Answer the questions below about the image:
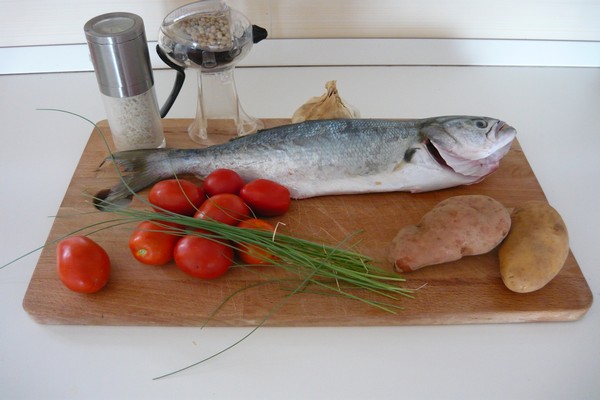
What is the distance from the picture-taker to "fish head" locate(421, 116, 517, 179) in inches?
49.9

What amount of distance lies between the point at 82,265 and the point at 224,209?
0.97 feet

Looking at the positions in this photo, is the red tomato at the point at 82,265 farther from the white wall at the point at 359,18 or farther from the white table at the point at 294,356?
the white wall at the point at 359,18

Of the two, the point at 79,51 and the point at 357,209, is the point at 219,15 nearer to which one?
the point at 357,209

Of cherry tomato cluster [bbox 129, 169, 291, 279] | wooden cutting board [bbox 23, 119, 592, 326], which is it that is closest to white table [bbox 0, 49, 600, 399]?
wooden cutting board [bbox 23, 119, 592, 326]

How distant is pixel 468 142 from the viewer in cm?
127

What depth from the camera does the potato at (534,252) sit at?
1075 millimetres

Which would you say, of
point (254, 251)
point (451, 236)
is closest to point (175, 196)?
point (254, 251)

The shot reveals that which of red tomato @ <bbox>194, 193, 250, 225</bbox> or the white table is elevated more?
red tomato @ <bbox>194, 193, 250, 225</bbox>

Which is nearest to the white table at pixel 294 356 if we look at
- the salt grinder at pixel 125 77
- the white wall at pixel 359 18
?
the salt grinder at pixel 125 77

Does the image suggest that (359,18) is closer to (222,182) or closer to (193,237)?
(222,182)

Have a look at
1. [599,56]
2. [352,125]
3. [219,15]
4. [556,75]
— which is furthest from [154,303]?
[599,56]

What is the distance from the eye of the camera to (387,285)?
1.08m

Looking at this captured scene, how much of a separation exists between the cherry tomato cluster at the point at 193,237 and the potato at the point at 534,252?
475 mm

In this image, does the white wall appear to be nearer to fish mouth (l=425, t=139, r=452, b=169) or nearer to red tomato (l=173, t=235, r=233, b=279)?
fish mouth (l=425, t=139, r=452, b=169)
